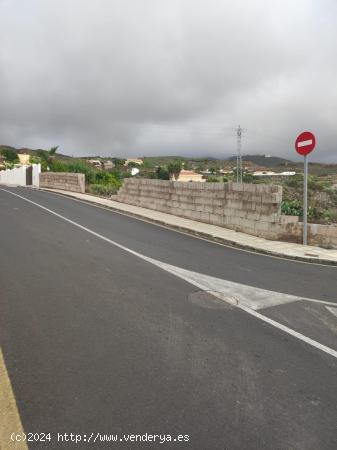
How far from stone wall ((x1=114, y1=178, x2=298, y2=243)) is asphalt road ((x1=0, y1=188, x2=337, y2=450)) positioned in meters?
4.67

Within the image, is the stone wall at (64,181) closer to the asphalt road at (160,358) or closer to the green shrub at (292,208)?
the green shrub at (292,208)

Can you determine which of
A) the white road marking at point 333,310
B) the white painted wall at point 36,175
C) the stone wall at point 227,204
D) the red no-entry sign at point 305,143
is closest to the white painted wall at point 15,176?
the white painted wall at point 36,175

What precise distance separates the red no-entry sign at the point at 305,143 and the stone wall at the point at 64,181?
20.4 m

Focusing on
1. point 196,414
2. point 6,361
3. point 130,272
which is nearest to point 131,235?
point 130,272

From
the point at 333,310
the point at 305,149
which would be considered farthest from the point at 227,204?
the point at 333,310

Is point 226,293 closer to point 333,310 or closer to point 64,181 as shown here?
point 333,310

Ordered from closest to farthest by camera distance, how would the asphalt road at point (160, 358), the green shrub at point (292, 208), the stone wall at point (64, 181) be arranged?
the asphalt road at point (160, 358) → the green shrub at point (292, 208) → the stone wall at point (64, 181)

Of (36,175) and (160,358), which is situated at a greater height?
(36,175)

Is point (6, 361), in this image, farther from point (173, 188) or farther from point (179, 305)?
point (173, 188)

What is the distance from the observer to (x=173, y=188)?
59.8ft

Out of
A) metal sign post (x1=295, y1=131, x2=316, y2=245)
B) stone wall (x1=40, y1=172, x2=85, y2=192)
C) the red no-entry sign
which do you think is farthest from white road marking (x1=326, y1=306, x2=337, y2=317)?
stone wall (x1=40, y1=172, x2=85, y2=192)

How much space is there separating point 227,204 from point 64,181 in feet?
68.6

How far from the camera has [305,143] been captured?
11695 millimetres

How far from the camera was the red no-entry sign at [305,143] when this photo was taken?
1148 cm
